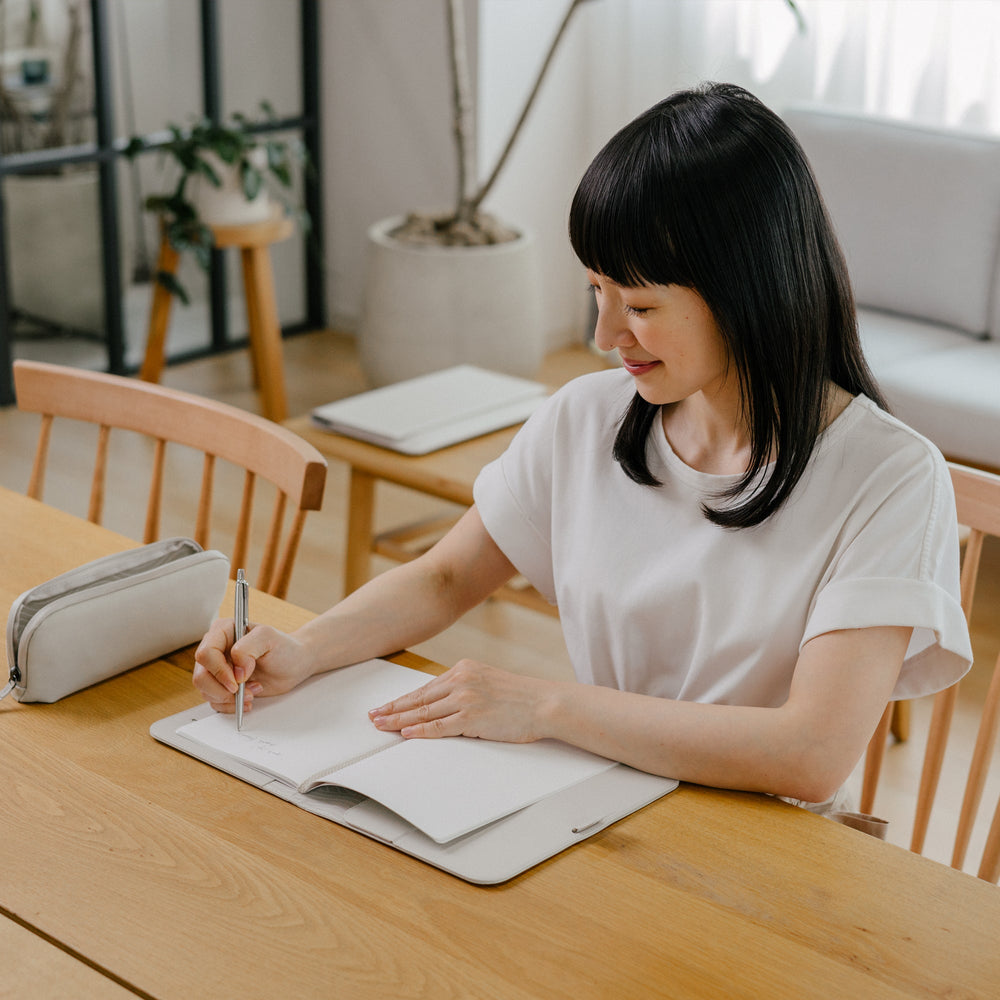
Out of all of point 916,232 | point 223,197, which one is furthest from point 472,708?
point 223,197

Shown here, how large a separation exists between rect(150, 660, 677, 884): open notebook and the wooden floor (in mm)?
1195

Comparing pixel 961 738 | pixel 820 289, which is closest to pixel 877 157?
pixel 961 738

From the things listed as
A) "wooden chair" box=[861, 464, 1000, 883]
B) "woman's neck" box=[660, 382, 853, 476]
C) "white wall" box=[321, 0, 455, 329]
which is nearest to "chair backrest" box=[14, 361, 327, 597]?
"woman's neck" box=[660, 382, 853, 476]

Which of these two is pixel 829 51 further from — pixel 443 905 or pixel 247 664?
pixel 443 905

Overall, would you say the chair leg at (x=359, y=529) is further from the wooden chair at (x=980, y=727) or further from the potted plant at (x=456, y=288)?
the wooden chair at (x=980, y=727)

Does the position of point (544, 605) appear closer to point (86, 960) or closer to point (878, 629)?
point (878, 629)

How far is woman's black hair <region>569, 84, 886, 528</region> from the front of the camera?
1060 mm

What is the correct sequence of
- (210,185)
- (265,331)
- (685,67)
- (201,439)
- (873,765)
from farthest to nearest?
(685,67) < (265,331) < (210,185) < (201,439) < (873,765)

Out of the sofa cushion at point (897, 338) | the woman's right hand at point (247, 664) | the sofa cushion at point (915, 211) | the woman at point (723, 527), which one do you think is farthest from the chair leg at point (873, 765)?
the sofa cushion at point (915, 211)

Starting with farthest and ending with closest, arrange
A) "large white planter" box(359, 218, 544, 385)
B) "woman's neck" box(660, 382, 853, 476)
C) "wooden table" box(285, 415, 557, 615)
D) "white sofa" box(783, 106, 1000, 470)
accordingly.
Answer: "large white planter" box(359, 218, 544, 385), "white sofa" box(783, 106, 1000, 470), "wooden table" box(285, 415, 557, 615), "woman's neck" box(660, 382, 853, 476)

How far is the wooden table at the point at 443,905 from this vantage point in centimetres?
84

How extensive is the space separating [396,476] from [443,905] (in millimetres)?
1438

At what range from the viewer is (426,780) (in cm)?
103

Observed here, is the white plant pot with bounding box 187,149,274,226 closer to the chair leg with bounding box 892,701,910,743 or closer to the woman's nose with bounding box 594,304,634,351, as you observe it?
the chair leg with bounding box 892,701,910,743
